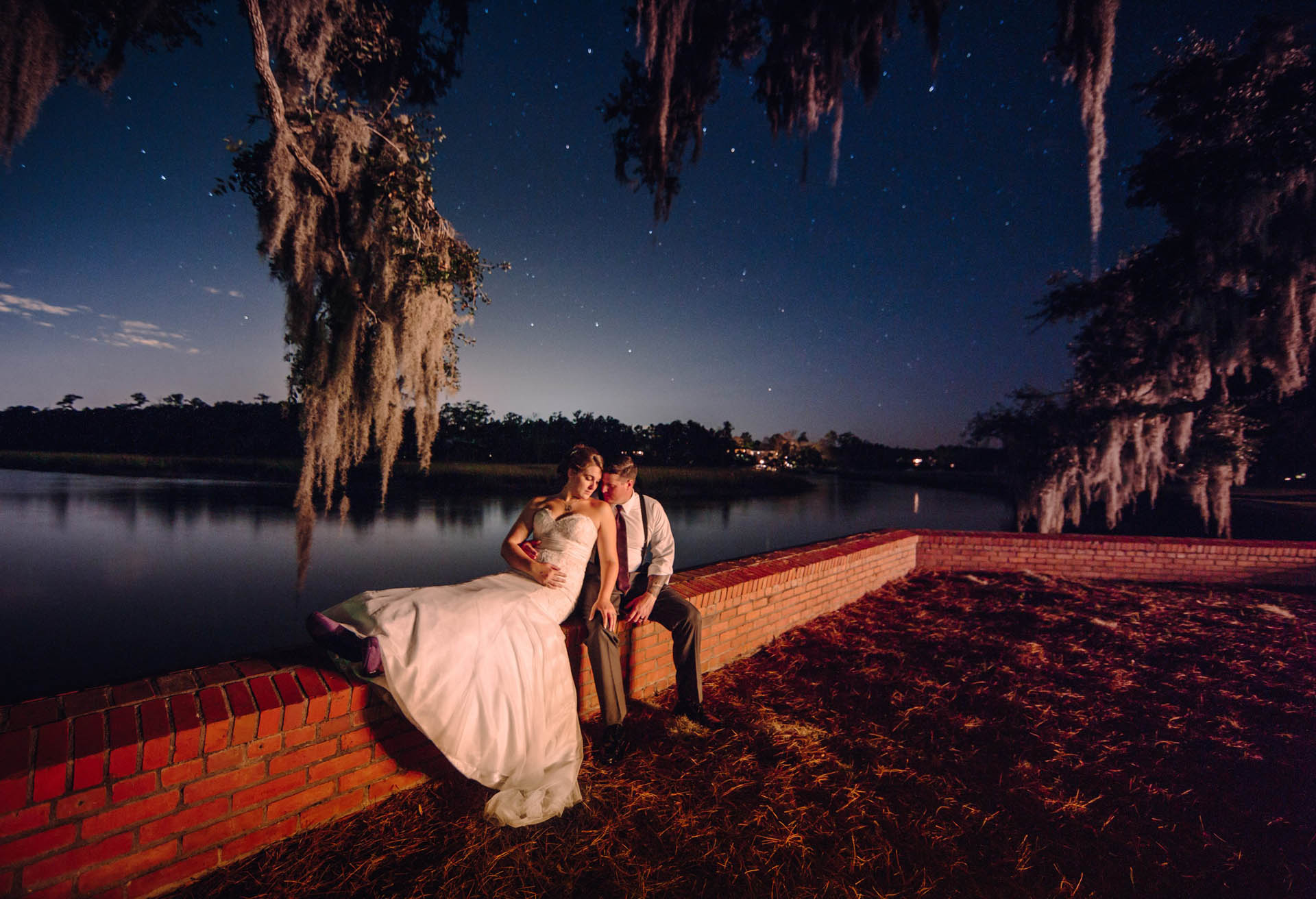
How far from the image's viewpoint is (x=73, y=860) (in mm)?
1412

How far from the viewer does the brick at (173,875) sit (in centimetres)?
154

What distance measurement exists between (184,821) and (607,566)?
1.78 meters

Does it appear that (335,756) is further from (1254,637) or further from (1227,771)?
(1254,637)

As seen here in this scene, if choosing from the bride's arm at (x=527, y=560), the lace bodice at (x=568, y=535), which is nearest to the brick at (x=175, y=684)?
the bride's arm at (x=527, y=560)

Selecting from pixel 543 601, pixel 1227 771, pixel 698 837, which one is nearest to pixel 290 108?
pixel 543 601

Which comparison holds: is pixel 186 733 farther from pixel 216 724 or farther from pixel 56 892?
pixel 56 892

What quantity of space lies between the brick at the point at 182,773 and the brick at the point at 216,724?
4 centimetres

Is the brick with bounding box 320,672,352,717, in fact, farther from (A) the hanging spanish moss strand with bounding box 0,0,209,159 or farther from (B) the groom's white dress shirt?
(A) the hanging spanish moss strand with bounding box 0,0,209,159

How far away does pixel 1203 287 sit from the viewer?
7.52 m

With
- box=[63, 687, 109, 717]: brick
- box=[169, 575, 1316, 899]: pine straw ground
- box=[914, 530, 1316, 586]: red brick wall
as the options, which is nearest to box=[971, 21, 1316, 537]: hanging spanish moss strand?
box=[914, 530, 1316, 586]: red brick wall

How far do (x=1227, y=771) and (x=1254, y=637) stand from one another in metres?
2.98

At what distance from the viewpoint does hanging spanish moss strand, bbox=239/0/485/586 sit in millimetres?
3250

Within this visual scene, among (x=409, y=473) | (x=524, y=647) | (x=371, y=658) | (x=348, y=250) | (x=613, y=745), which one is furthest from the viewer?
(x=409, y=473)

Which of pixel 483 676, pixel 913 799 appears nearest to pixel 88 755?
pixel 483 676
